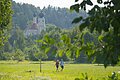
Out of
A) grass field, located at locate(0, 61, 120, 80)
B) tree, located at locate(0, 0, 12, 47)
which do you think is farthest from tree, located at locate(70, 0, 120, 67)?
tree, located at locate(0, 0, 12, 47)

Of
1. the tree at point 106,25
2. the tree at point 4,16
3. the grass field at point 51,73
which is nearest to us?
the tree at point 106,25

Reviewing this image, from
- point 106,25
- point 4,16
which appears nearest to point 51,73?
point 4,16

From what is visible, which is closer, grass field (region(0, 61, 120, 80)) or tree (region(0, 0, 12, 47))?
grass field (region(0, 61, 120, 80))

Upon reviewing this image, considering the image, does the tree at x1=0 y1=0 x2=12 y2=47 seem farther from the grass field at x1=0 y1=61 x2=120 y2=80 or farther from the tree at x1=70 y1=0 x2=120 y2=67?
the tree at x1=70 y1=0 x2=120 y2=67

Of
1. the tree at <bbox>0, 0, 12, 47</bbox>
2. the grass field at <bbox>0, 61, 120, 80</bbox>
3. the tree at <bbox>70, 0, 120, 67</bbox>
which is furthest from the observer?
the tree at <bbox>0, 0, 12, 47</bbox>

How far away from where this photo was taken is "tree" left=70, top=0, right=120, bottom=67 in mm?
3645

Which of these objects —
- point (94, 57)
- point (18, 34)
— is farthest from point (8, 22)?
point (18, 34)

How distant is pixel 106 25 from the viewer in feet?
12.1

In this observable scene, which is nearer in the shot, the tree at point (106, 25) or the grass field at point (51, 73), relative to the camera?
the tree at point (106, 25)

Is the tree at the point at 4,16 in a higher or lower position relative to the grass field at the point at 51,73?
higher

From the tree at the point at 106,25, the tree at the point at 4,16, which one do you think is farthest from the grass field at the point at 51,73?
the tree at the point at 106,25

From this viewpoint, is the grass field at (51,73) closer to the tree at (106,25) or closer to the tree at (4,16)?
the tree at (4,16)

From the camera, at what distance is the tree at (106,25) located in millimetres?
3645

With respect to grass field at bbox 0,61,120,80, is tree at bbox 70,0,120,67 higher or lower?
higher
